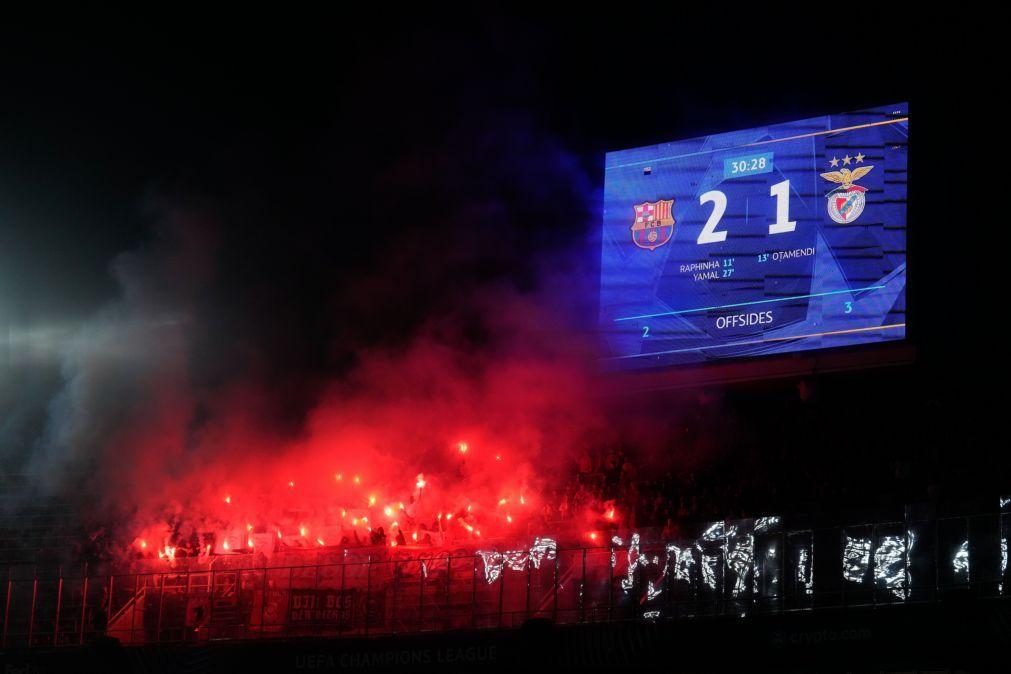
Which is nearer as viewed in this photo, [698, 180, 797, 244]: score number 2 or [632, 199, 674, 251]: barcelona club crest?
[698, 180, 797, 244]: score number 2

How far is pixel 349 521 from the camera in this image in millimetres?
17891

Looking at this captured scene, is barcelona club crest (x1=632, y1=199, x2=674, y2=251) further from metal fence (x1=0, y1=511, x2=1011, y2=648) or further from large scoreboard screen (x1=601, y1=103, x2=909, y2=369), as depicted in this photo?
metal fence (x1=0, y1=511, x2=1011, y2=648)

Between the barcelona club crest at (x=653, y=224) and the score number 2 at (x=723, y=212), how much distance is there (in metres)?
0.47

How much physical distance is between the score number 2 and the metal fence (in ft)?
14.6

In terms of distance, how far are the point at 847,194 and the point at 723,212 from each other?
160cm

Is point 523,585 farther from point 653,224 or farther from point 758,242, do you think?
point 653,224

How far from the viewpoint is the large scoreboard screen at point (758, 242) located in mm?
15742

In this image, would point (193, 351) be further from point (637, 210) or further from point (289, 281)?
point (637, 210)

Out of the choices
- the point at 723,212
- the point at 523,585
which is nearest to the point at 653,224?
the point at 723,212

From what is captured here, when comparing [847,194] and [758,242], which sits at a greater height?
[847,194]

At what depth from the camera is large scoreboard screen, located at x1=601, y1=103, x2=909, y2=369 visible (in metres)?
15.7

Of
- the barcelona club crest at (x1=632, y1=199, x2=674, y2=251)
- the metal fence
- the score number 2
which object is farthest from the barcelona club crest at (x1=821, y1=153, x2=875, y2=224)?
the metal fence

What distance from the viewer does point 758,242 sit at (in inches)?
650

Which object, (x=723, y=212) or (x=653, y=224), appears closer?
(x=723, y=212)
